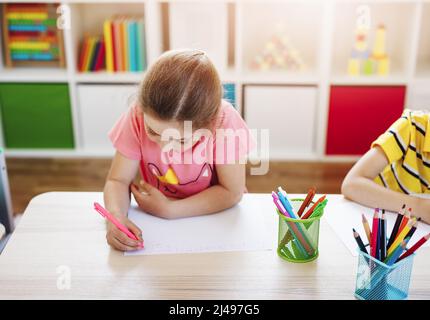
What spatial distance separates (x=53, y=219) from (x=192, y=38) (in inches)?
70.5

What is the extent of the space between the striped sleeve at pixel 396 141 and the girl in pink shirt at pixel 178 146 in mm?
306

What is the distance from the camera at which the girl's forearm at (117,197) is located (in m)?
1.15

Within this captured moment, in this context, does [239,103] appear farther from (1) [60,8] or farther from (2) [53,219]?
(2) [53,219]

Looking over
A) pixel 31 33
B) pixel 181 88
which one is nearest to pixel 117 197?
pixel 181 88

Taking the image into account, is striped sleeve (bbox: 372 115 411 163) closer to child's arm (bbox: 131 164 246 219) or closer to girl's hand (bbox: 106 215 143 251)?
child's arm (bbox: 131 164 246 219)

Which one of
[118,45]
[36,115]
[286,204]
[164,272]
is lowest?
[36,115]

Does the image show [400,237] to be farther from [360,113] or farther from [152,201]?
[360,113]

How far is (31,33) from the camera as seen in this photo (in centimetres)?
287

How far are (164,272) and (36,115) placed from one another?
2.17 metres

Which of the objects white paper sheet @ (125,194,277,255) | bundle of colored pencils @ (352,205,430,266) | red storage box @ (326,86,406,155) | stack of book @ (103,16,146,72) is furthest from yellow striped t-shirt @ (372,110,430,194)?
stack of book @ (103,16,146,72)

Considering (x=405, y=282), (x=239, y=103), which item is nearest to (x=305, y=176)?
(x=239, y=103)

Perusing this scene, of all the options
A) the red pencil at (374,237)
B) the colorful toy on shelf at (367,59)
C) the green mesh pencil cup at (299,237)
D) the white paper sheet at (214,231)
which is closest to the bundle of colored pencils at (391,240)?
the red pencil at (374,237)

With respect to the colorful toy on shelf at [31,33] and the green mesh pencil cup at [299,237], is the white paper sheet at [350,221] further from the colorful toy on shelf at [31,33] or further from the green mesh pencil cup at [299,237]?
the colorful toy on shelf at [31,33]

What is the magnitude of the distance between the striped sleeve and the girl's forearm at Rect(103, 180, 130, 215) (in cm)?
58
